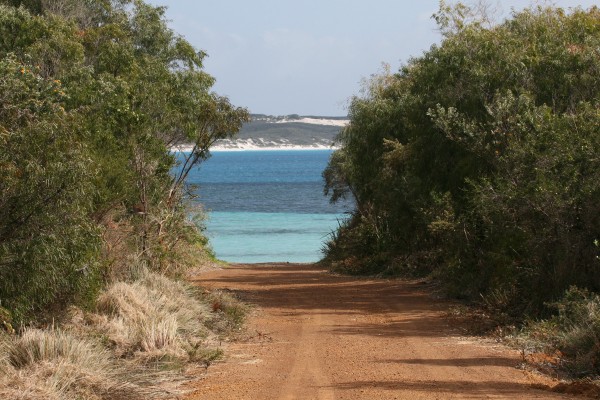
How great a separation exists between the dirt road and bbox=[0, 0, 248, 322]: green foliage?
2.47 m

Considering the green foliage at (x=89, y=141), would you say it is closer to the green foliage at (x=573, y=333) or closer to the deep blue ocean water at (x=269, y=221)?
the deep blue ocean water at (x=269, y=221)

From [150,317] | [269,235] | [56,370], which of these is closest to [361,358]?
[150,317]

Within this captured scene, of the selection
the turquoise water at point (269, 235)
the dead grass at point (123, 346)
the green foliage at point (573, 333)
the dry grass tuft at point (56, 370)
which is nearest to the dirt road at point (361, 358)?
the dead grass at point (123, 346)

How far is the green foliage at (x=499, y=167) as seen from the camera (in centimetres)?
1694

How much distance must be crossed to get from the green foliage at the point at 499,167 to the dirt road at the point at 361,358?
5.63 feet

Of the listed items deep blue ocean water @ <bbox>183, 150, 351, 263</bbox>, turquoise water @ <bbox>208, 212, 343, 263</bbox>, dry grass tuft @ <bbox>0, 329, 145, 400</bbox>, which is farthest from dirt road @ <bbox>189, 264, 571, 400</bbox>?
turquoise water @ <bbox>208, 212, 343, 263</bbox>

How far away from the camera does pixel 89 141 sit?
17109 millimetres

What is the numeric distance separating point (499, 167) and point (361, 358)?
6762 mm

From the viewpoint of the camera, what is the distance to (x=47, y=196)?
500 inches

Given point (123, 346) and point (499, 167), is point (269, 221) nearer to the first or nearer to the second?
point (499, 167)

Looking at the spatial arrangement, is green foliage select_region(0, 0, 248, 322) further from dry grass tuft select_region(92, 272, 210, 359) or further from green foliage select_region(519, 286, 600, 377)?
green foliage select_region(519, 286, 600, 377)

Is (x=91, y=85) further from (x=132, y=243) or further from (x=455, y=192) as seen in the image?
(x=455, y=192)

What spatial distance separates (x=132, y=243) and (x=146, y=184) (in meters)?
2.32

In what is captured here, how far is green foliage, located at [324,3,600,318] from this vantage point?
1694 cm
